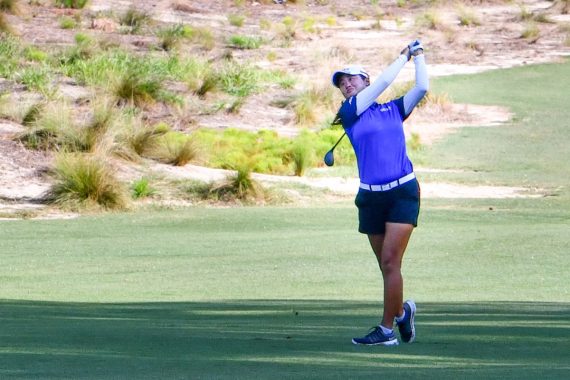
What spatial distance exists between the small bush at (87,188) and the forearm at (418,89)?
1466 centimetres

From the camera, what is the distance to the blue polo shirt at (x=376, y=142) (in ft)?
30.0

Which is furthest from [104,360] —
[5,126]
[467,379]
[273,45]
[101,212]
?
[273,45]

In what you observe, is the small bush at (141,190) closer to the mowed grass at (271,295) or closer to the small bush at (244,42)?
the mowed grass at (271,295)

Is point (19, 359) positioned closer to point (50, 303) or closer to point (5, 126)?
point (50, 303)

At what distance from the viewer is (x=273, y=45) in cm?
4997

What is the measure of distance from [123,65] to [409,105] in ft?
A: 91.1

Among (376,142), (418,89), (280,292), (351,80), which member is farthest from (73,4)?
(376,142)

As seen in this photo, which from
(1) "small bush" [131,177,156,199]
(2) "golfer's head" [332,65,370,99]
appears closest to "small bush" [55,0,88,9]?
(1) "small bush" [131,177,156,199]

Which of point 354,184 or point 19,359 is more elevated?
point 19,359

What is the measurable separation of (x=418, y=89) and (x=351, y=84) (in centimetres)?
41

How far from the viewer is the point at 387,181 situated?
915 cm

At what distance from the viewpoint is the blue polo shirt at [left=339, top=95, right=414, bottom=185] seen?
9133 mm

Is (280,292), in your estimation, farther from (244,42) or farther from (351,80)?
(244,42)

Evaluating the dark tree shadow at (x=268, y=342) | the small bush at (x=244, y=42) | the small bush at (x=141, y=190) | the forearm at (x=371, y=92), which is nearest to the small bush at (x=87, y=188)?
the small bush at (x=141, y=190)
